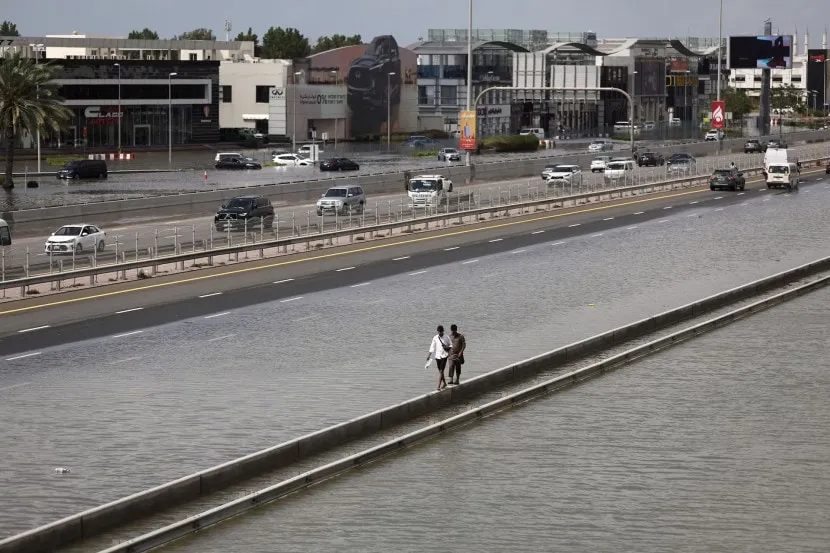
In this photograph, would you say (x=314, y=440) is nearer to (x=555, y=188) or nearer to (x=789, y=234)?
(x=789, y=234)

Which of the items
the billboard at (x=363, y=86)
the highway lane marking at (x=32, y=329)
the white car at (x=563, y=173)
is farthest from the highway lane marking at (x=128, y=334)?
the billboard at (x=363, y=86)

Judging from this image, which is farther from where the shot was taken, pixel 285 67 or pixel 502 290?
pixel 285 67

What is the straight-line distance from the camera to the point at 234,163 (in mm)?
107625

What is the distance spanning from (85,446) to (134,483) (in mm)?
2897

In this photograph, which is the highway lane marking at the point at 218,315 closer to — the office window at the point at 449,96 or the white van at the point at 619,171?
the white van at the point at 619,171

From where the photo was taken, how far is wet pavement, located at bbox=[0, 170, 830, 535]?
25.3 meters

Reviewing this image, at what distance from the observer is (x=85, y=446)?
26.2 meters

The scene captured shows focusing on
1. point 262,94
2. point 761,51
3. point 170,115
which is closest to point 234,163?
point 170,115

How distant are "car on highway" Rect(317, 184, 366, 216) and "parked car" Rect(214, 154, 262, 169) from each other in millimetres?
38021

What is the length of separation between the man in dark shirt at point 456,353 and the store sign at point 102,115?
101345 millimetres

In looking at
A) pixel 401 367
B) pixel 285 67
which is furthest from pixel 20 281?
pixel 285 67

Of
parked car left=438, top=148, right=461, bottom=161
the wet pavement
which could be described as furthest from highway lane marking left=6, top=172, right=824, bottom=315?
parked car left=438, top=148, right=461, bottom=161

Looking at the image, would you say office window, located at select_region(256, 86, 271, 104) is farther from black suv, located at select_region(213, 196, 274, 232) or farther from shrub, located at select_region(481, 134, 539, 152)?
black suv, located at select_region(213, 196, 274, 232)

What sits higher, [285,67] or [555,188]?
[285,67]
